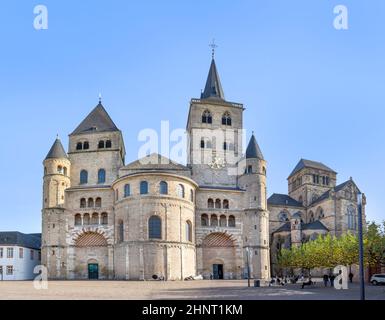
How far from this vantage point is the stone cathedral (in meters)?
61.8

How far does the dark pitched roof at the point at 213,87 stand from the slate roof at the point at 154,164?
20366 mm

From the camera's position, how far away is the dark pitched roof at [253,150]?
74688mm

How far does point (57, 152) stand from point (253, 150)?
3008 cm

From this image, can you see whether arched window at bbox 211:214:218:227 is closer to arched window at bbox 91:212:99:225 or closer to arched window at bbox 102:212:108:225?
arched window at bbox 102:212:108:225

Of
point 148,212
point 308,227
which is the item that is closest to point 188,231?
point 148,212

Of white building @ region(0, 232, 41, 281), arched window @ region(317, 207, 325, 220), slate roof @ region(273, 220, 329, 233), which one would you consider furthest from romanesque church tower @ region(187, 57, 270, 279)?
white building @ region(0, 232, 41, 281)

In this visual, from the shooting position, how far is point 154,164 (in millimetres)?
69875

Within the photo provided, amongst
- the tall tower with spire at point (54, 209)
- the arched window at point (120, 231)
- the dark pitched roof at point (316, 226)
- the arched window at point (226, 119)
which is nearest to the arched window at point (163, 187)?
the arched window at point (120, 231)

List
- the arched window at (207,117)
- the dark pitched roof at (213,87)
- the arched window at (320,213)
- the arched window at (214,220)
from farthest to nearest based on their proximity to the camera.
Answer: the arched window at (320,213) → the dark pitched roof at (213,87) → the arched window at (207,117) → the arched window at (214,220)

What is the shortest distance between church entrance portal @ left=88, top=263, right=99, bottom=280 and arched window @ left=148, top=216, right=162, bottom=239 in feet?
38.3

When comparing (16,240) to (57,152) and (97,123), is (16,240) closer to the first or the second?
(57,152)

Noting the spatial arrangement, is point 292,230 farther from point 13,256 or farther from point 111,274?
point 13,256

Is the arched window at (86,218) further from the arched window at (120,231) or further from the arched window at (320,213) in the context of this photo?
the arched window at (320,213)

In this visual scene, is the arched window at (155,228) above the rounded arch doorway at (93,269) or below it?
above
